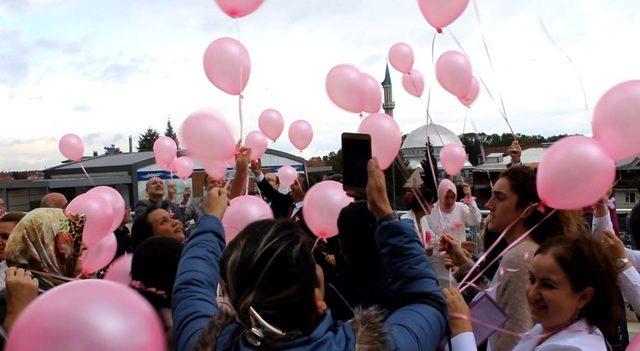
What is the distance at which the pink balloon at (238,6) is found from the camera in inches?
146

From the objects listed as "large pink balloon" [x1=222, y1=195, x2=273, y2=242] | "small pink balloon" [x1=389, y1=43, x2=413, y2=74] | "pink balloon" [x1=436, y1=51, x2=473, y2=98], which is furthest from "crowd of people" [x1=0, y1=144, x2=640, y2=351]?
"small pink balloon" [x1=389, y1=43, x2=413, y2=74]

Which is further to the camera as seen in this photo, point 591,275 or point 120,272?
point 120,272

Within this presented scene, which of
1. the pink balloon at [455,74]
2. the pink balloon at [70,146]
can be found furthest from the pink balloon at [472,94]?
the pink balloon at [70,146]

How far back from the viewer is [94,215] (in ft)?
11.5

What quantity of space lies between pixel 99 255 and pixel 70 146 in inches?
132

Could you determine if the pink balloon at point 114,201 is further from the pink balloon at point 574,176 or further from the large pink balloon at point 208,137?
the pink balloon at point 574,176

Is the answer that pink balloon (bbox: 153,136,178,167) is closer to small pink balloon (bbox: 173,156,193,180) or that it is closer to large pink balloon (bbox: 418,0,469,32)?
small pink balloon (bbox: 173,156,193,180)

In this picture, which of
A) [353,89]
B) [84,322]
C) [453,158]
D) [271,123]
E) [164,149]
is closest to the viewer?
[84,322]

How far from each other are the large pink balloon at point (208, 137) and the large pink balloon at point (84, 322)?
7.95ft

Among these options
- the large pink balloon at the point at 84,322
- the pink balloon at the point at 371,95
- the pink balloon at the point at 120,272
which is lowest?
the pink balloon at the point at 120,272

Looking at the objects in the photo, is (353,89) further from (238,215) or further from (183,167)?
(183,167)

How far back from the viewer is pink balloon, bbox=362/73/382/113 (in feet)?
14.9

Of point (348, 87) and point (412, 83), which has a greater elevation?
point (412, 83)

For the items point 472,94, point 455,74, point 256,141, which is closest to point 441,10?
point 455,74
